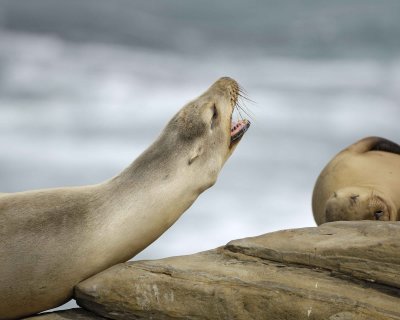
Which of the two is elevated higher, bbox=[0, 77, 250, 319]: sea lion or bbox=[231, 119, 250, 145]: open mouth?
bbox=[231, 119, 250, 145]: open mouth

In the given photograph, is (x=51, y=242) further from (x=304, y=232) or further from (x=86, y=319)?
(x=304, y=232)

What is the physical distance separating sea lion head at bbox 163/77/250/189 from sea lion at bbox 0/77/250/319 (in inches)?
0.4

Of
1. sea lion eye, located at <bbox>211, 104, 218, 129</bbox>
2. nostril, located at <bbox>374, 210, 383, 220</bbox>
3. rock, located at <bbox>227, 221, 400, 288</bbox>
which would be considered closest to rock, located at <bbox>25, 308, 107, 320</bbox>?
rock, located at <bbox>227, 221, 400, 288</bbox>

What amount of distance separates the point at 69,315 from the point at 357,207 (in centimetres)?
476

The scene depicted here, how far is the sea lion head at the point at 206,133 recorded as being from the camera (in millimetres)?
8781

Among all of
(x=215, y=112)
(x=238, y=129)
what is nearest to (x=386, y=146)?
(x=238, y=129)

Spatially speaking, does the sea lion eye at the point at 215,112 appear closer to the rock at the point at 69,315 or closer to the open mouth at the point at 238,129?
the open mouth at the point at 238,129

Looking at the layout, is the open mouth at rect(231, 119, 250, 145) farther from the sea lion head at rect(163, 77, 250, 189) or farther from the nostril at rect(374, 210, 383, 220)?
the nostril at rect(374, 210, 383, 220)

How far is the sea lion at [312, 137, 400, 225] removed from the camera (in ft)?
37.6

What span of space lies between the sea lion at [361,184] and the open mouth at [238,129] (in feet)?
8.18

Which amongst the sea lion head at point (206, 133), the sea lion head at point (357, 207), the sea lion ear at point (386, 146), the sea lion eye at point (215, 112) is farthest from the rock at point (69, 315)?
the sea lion ear at point (386, 146)

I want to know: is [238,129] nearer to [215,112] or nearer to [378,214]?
[215,112]

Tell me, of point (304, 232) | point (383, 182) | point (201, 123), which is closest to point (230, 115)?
point (201, 123)

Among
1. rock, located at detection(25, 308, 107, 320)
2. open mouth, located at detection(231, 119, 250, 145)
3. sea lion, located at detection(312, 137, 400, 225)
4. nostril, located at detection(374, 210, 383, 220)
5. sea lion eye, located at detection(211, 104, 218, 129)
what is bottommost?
rock, located at detection(25, 308, 107, 320)
